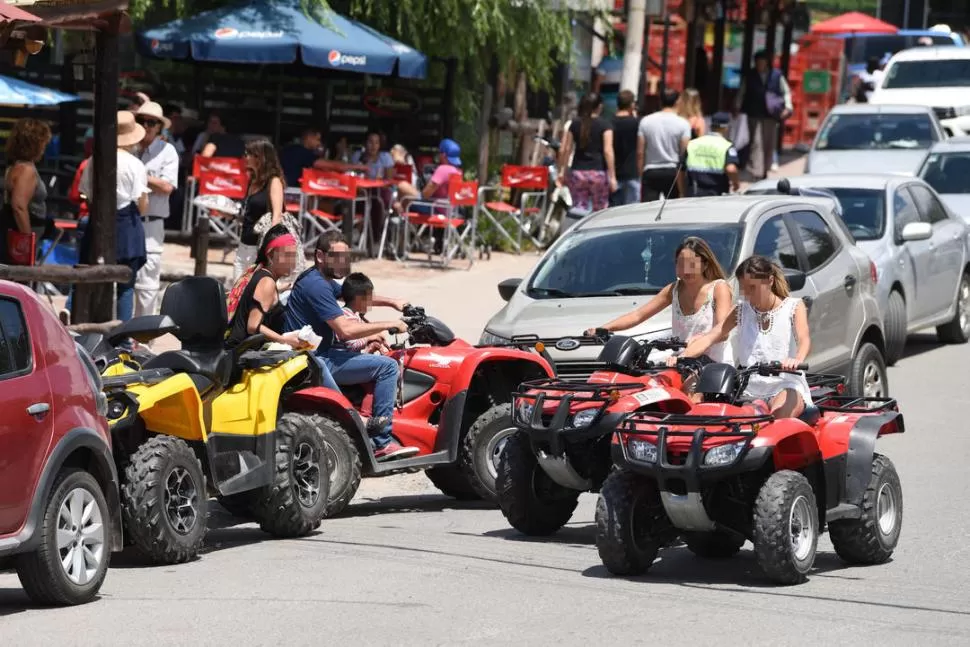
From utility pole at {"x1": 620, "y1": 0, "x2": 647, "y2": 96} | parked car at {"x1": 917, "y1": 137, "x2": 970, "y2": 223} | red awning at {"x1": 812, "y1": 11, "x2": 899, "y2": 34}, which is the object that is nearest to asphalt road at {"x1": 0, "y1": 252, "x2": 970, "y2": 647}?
parked car at {"x1": 917, "y1": 137, "x2": 970, "y2": 223}

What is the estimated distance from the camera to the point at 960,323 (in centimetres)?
1777

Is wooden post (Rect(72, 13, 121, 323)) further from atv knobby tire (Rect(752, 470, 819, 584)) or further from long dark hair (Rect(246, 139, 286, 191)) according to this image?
atv knobby tire (Rect(752, 470, 819, 584))

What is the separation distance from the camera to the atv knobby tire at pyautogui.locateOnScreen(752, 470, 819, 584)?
775 centimetres

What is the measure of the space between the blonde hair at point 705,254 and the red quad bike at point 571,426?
599 millimetres

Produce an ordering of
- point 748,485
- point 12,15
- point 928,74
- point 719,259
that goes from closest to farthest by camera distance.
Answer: point 748,485 < point 12,15 < point 719,259 < point 928,74

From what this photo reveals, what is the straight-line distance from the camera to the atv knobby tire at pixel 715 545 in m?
8.62

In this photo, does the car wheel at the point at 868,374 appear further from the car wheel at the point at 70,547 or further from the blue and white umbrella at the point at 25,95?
the blue and white umbrella at the point at 25,95

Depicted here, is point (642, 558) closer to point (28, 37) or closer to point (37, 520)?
point (37, 520)

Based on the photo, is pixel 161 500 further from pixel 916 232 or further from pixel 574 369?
pixel 916 232

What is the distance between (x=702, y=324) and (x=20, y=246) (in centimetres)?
563

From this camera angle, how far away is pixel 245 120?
2261cm

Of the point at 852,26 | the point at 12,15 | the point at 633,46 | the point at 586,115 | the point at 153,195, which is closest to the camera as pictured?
the point at 12,15

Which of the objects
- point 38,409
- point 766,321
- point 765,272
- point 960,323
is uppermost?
point 765,272

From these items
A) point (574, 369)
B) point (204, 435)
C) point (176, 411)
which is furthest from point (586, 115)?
point (176, 411)
